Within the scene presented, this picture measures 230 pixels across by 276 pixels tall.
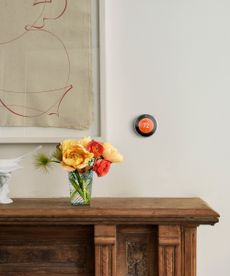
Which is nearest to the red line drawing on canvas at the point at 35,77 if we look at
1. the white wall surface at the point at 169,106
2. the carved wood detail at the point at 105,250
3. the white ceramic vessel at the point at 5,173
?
the white wall surface at the point at 169,106

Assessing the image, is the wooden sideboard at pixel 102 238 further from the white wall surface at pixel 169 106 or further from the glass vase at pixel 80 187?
the white wall surface at pixel 169 106

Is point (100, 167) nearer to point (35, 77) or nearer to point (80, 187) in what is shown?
point (80, 187)

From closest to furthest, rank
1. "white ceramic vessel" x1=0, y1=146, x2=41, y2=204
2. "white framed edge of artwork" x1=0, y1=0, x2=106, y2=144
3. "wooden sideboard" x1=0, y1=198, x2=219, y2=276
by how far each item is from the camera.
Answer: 1. "wooden sideboard" x1=0, y1=198, x2=219, y2=276
2. "white ceramic vessel" x1=0, y1=146, x2=41, y2=204
3. "white framed edge of artwork" x1=0, y1=0, x2=106, y2=144

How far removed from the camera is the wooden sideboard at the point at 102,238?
3.74 ft

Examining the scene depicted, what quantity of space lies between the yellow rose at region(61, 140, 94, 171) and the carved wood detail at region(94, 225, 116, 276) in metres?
0.19

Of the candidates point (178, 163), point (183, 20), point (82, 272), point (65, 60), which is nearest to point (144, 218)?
point (82, 272)

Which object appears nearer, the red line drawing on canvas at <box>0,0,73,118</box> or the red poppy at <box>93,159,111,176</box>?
the red poppy at <box>93,159,111,176</box>

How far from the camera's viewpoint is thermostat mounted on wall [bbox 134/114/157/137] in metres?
1.44

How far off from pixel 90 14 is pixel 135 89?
1.07 ft

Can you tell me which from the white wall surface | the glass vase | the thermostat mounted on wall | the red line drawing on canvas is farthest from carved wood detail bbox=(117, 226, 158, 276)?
the red line drawing on canvas

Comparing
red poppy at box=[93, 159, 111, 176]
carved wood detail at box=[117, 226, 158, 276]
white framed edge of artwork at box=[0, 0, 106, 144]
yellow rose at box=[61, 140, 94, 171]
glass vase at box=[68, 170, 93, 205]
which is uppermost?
white framed edge of artwork at box=[0, 0, 106, 144]

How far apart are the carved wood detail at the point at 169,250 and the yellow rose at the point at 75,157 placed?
0.98 ft

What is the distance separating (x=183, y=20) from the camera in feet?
4.84

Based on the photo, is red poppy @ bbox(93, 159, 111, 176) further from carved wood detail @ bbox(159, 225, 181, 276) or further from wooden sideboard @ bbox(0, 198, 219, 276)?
carved wood detail @ bbox(159, 225, 181, 276)
